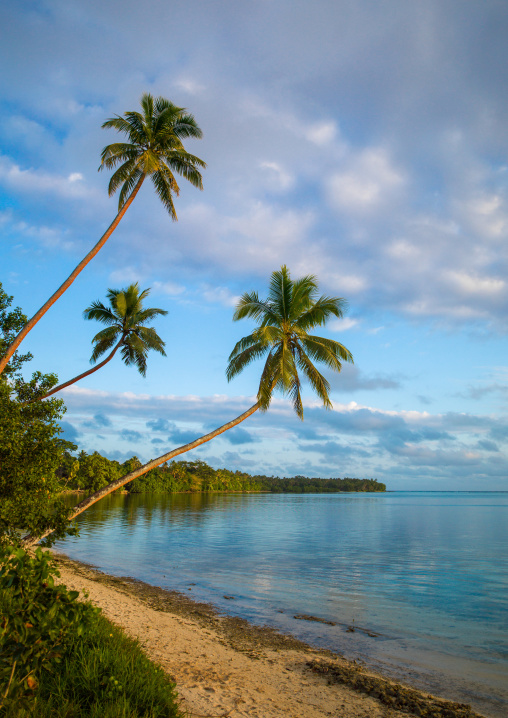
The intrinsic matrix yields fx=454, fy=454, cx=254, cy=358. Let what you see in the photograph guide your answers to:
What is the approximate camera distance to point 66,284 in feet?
46.0

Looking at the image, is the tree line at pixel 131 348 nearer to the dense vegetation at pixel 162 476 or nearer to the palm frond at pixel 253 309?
the palm frond at pixel 253 309

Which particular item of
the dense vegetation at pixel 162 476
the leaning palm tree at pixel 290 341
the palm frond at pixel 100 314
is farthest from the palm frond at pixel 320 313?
the dense vegetation at pixel 162 476

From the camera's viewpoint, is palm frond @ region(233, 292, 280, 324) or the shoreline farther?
palm frond @ region(233, 292, 280, 324)

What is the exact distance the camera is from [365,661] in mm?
9156

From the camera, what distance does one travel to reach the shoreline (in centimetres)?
617

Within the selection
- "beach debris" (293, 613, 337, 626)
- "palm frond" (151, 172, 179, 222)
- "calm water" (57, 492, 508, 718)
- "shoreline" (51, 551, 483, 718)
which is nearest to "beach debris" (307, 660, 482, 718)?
"shoreline" (51, 551, 483, 718)

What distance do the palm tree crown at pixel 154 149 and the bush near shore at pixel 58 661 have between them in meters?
14.3

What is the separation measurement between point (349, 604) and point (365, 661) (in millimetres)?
5233

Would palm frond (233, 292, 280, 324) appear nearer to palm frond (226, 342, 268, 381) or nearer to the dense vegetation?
palm frond (226, 342, 268, 381)

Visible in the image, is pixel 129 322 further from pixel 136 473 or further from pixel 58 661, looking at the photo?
pixel 58 661

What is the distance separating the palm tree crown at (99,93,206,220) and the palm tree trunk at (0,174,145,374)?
2.27ft

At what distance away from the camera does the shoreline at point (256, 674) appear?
6168 millimetres

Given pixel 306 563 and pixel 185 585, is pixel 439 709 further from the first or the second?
pixel 306 563

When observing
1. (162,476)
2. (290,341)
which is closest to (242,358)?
(290,341)
